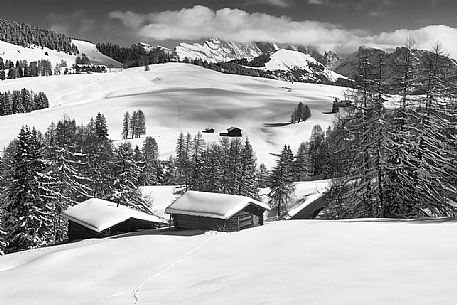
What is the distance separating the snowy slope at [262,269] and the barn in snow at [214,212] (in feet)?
30.2

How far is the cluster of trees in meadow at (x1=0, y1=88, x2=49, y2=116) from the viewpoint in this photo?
534ft

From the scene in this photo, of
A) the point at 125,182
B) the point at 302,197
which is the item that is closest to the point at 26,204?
the point at 125,182

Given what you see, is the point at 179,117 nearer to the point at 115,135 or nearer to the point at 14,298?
the point at 115,135

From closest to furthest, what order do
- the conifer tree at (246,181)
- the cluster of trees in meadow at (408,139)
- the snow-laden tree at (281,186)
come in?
1. the cluster of trees in meadow at (408,139)
2. the conifer tree at (246,181)
3. the snow-laden tree at (281,186)

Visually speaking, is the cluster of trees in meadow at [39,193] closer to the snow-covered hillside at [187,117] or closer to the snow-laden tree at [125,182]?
the snow-laden tree at [125,182]

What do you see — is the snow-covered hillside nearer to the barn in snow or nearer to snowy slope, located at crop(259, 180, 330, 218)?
snowy slope, located at crop(259, 180, 330, 218)

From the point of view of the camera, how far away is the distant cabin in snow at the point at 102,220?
106ft

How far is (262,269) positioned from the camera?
1200cm

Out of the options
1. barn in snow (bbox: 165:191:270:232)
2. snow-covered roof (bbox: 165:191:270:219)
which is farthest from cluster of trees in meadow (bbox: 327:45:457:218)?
barn in snow (bbox: 165:191:270:232)

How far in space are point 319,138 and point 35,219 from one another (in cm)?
9662

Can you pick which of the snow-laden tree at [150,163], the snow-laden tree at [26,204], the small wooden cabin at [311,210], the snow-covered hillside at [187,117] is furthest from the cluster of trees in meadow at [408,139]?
the snow-covered hillside at [187,117]

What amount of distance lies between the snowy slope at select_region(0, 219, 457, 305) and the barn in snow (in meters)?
9.21

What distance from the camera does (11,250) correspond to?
33.8m

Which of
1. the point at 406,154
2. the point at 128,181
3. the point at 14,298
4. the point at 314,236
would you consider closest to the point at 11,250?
the point at 128,181
